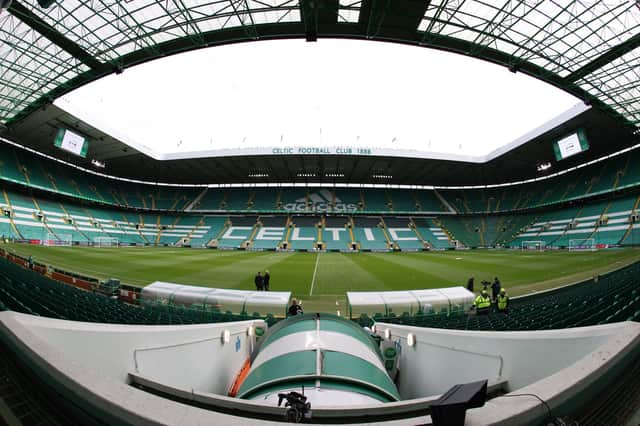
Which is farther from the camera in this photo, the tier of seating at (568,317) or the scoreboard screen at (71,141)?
the scoreboard screen at (71,141)

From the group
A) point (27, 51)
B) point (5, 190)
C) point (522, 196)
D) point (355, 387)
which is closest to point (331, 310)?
point (355, 387)

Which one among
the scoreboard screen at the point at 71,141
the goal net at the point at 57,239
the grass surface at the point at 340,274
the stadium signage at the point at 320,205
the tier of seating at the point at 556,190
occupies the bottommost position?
the grass surface at the point at 340,274

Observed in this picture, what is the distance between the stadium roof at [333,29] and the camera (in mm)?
11797

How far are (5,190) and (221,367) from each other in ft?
151

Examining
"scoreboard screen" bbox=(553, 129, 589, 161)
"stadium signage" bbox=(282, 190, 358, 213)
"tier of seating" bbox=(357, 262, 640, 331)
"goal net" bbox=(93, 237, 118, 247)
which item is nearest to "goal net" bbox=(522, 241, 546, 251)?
"scoreboard screen" bbox=(553, 129, 589, 161)

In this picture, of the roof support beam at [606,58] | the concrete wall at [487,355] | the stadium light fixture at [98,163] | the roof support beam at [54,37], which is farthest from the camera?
the stadium light fixture at [98,163]

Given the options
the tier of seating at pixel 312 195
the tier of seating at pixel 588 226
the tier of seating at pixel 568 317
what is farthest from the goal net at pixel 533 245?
the tier of seating at pixel 568 317

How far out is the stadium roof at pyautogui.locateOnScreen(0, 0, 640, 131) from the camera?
1180cm

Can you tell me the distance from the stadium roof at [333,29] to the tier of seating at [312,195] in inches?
1059

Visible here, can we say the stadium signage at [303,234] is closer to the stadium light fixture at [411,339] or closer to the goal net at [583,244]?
the goal net at [583,244]

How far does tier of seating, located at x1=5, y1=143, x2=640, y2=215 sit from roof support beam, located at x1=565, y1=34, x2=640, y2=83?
2696 cm

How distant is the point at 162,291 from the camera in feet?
31.3

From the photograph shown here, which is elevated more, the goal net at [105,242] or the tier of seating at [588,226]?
the tier of seating at [588,226]

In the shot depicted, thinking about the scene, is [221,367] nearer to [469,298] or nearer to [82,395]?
[82,395]
